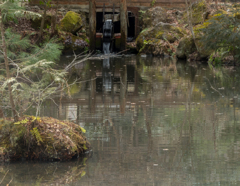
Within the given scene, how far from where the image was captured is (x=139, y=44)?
2767cm

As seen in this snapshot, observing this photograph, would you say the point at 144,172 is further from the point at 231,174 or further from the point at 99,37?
the point at 99,37

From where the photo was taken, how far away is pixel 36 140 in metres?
5.37

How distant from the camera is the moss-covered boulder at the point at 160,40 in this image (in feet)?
86.3

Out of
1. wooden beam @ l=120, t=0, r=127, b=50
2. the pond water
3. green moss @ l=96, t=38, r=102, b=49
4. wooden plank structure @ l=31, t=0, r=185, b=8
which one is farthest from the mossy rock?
the pond water

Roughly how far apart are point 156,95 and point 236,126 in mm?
3510

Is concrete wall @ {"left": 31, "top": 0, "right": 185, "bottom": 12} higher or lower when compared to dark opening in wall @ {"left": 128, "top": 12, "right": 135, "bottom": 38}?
higher

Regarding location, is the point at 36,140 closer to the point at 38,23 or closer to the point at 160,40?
the point at 160,40

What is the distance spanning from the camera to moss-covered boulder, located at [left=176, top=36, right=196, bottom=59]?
892 inches

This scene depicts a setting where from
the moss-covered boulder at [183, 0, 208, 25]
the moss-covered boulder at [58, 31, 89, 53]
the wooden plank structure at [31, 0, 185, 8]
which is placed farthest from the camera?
the wooden plank structure at [31, 0, 185, 8]

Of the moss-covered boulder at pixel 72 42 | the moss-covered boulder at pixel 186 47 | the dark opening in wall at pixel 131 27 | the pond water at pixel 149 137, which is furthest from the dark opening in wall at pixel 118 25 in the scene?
the pond water at pixel 149 137

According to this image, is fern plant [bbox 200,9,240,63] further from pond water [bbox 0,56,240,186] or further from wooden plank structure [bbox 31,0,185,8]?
wooden plank structure [bbox 31,0,185,8]

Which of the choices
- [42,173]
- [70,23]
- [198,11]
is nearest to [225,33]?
[198,11]

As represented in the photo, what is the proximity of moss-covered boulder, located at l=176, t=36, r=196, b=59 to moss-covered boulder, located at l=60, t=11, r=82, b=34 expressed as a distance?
9262mm

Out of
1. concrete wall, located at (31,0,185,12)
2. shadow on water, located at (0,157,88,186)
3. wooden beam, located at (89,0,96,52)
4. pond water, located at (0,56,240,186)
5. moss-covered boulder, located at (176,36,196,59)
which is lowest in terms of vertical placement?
shadow on water, located at (0,157,88,186)
